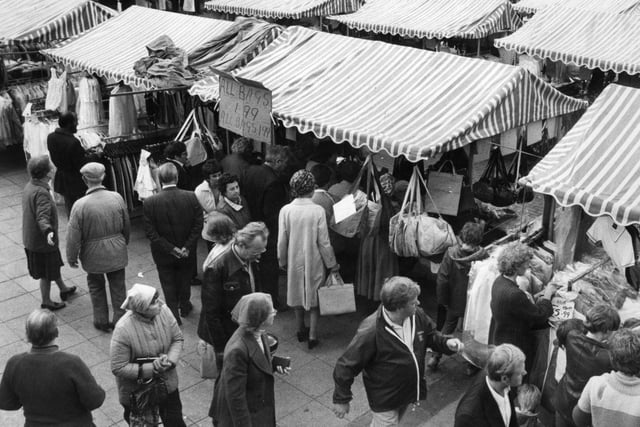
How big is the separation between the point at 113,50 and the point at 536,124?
642cm

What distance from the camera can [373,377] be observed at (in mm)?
4848

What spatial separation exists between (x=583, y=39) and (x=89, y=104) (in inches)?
326

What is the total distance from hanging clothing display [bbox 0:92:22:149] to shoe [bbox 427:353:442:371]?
855 centimetres

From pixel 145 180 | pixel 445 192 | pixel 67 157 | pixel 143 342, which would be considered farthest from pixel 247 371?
pixel 67 157

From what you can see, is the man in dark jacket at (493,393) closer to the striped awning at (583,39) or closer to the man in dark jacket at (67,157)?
the man in dark jacket at (67,157)

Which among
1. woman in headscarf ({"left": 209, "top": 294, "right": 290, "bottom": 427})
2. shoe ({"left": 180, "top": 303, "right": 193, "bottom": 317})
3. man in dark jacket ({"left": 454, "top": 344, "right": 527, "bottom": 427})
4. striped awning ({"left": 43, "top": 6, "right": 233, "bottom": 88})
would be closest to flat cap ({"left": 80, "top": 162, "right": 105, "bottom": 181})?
shoe ({"left": 180, "top": 303, "right": 193, "bottom": 317})

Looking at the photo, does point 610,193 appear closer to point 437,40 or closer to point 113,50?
point 113,50

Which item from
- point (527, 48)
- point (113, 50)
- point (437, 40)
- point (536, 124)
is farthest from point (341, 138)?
point (437, 40)

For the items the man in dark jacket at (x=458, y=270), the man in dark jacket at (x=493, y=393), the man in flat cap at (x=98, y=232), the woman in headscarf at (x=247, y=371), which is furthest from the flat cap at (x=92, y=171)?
the man in dark jacket at (x=493, y=393)

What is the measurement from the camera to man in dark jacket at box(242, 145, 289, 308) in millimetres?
7652

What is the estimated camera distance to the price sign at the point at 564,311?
18.4 ft

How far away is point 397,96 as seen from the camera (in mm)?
7820

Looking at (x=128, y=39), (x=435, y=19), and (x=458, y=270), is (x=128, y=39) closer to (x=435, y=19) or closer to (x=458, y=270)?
(x=435, y=19)

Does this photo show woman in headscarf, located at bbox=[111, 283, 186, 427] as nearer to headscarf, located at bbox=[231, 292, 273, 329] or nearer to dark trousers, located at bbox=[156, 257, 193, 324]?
headscarf, located at bbox=[231, 292, 273, 329]
